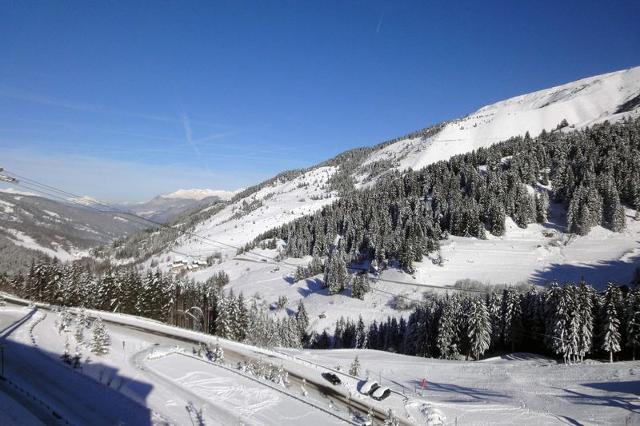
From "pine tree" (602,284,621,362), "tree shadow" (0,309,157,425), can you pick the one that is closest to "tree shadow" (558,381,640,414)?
"pine tree" (602,284,621,362)

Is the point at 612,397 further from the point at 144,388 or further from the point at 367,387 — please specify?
the point at 144,388

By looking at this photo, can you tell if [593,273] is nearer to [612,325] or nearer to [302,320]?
[612,325]

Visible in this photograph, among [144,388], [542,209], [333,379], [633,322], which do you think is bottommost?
[333,379]

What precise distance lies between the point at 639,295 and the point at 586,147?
118 meters

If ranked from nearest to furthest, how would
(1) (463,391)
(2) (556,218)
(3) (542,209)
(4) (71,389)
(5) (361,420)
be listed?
(4) (71,389) < (5) (361,420) < (1) (463,391) < (3) (542,209) < (2) (556,218)

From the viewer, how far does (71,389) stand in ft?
92.3

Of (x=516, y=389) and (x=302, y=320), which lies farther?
(x=302, y=320)

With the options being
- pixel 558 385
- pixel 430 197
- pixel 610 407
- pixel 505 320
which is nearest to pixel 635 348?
pixel 505 320

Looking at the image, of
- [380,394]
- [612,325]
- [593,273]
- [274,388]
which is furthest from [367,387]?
[593,273]

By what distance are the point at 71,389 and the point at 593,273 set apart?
10858cm

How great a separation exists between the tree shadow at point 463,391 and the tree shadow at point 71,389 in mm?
26569

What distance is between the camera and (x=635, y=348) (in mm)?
51625

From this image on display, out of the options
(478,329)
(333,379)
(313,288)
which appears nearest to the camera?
(333,379)

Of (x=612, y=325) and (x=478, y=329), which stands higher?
(x=612, y=325)
